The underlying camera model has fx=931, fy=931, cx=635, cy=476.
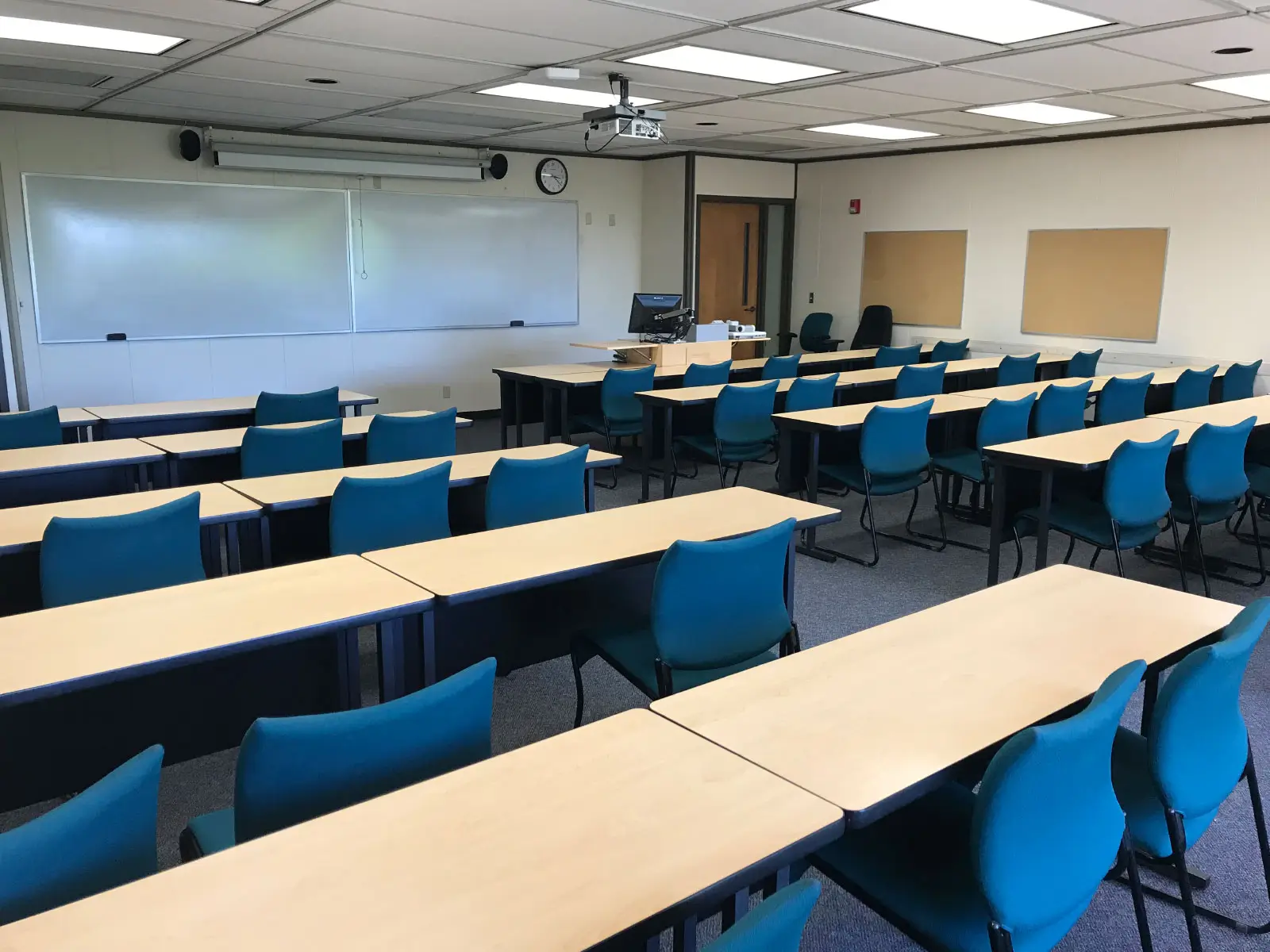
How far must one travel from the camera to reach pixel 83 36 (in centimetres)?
482

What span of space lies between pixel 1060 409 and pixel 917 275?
463 cm

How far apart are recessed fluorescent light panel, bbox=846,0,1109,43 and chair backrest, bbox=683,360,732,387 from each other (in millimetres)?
2888

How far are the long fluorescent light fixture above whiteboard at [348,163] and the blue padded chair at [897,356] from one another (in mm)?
4381

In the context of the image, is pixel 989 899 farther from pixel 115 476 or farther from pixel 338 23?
pixel 338 23

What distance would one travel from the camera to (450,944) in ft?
3.80

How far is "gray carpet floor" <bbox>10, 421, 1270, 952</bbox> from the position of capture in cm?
228

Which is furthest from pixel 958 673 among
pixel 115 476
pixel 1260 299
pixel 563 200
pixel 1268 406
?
pixel 563 200

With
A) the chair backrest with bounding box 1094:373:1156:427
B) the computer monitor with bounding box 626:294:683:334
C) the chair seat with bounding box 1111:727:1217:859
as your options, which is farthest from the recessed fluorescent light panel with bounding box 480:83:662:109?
the chair seat with bounding box 1111:727:1217:859

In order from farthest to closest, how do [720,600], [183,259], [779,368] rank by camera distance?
[183,259], [779,368], [720,600]

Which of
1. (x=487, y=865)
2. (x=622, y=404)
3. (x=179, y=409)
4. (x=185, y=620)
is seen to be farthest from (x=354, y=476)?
(x=622, y=404)

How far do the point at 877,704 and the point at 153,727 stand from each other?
1933mm

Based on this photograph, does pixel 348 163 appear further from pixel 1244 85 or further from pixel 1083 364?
pixel 1244 85

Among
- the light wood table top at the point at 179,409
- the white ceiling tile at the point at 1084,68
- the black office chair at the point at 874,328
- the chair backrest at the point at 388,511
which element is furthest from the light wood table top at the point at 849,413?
the black office chair at the point at 874,328

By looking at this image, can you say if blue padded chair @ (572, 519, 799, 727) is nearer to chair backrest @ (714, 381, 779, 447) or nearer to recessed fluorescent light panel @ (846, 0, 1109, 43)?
recessed fluorescent light panel @ (846, 0, 1109, 43)
